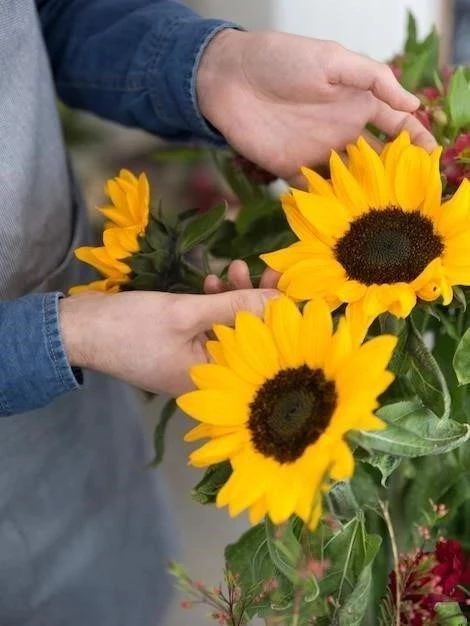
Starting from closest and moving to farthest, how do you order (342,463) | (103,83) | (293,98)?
(342,463)
(293,98)
(103,83)

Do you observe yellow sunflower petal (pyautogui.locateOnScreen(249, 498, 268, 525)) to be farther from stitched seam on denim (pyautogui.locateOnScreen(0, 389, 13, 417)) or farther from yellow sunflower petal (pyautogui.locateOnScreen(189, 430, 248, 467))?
stitched seam on denim (pyautogui.locateOnScreen(0, 389, 13, 417))

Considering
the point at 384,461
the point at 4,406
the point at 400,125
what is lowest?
the point at 4,406

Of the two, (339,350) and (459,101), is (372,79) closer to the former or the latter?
(459,101)

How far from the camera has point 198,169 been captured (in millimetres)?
1539

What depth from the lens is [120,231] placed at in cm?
54

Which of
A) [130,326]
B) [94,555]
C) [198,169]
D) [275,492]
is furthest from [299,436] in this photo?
[198,169]

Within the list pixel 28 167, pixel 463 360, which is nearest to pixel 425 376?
pixel 463 360

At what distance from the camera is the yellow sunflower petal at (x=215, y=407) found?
417 millimetres

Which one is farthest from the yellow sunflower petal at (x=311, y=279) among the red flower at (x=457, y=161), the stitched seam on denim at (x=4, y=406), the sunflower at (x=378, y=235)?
the stitched seam on denim at (x=4, y=406)

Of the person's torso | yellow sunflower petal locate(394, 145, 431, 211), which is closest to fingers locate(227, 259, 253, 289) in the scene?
yellow sunflower petal locate(394, 145, 431, 211)

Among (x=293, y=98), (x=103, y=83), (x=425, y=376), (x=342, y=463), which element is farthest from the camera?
(x=103, y=83)

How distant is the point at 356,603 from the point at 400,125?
301mm

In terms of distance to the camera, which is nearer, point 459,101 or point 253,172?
point 459,101

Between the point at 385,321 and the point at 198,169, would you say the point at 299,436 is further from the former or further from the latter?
the point at 198,169
